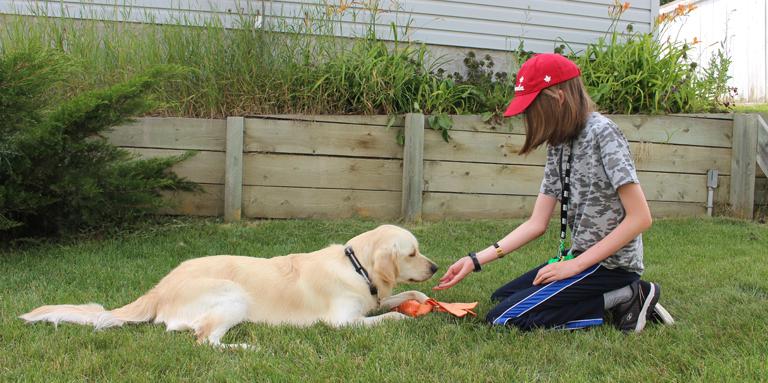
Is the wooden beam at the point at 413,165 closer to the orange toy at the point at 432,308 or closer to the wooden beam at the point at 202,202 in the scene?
the wooden beam at the point at 202,202

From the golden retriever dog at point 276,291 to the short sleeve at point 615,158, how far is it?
1.07 m

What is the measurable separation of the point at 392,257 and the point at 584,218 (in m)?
1.02

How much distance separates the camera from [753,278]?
409cm

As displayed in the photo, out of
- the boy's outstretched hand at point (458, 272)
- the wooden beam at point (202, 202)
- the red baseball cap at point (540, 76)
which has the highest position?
the red baseball cap at point (540, 76)

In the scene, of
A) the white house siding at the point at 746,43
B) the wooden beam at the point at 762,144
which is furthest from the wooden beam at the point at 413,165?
the white house siding at the point at 746,43

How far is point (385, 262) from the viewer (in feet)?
10.9

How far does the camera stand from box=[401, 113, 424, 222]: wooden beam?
6.15 m

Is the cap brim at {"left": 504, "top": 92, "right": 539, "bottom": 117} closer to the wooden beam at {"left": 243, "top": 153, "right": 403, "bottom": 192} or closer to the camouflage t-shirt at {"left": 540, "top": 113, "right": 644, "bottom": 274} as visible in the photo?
the camouflage t-shirt at {"left": 540, "top": 113, "right": 644, "bottom": 274}

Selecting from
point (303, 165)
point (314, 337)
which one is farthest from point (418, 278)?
point (303, 165)

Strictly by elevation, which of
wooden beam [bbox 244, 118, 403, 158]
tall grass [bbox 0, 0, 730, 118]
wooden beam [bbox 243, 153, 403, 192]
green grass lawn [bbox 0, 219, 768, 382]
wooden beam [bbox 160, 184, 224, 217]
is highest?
tall grass [bbox 0, 0, 730, 118]

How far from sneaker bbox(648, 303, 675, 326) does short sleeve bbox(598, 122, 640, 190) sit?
2.42ft

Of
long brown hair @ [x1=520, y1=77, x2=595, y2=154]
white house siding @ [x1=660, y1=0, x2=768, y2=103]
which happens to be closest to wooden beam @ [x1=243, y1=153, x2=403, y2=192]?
long brown hair @ [x1=520, y1=77, x2=595, y2=154]

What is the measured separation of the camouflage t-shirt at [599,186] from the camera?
298 centimetres

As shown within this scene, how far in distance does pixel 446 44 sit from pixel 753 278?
17.0 ft
